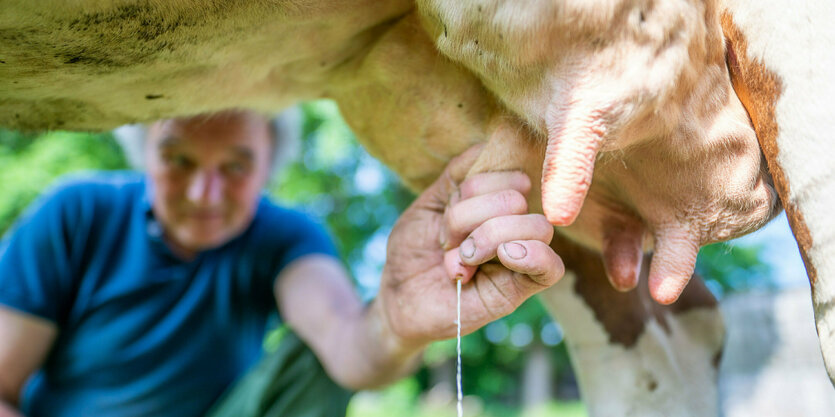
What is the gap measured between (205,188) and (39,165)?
4.22m

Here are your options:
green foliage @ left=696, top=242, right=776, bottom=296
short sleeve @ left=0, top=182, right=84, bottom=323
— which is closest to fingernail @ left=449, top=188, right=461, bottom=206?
short sleeve @ left=0, top=182, right=84, bottom=323

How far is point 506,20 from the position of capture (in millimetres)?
769

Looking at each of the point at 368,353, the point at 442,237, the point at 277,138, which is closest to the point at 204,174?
the point at 277,138

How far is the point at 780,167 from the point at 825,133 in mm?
75

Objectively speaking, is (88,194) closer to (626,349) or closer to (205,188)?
(205,188)

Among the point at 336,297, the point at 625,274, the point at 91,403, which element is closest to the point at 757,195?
the point at 625,274

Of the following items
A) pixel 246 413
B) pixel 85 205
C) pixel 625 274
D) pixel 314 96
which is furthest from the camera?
pixel 85 205

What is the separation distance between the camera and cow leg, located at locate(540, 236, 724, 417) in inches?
52.9

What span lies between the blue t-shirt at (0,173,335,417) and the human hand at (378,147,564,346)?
0.87 meters

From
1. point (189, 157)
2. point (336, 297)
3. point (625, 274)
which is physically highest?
point (625, 274)

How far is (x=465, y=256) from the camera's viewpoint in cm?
94

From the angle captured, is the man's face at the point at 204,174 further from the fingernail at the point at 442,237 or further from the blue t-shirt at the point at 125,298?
the fingernail at the point at 442,237

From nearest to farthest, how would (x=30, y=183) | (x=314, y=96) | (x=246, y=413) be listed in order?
(x=314, y=96)
(x=246, y=413)
(x=30, y=183)

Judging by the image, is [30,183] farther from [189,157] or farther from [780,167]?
[780,167]
